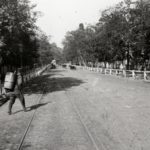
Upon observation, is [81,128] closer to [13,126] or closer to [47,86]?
[13,126]

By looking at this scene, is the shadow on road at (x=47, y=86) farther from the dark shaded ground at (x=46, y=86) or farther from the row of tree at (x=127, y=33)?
the row of tree at (x=127, y=33)

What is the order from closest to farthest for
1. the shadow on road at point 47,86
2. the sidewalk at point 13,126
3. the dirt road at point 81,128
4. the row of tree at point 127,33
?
the dirt road at point 81,128, the sidewalk at point 13,126, the shadow on road at point 47,86, the row of tree at point 127,33

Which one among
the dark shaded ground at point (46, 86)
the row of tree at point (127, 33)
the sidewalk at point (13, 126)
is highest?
the row of tree at point (127, 33)

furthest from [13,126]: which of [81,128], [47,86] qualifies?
[47,86]

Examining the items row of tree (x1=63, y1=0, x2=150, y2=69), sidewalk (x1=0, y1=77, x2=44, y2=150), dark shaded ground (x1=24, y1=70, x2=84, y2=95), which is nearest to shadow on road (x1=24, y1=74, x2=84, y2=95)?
dark shaded ground (x1=24, y1=70, x2=84, y2=95)

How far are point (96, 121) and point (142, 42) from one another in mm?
29409

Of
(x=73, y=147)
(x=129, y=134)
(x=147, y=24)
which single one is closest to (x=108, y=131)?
(x=129, y=134)

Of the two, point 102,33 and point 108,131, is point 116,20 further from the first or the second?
point 108,131

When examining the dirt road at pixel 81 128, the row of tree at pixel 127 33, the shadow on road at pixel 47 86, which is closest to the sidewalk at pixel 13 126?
the dirt road at pixel 81 128

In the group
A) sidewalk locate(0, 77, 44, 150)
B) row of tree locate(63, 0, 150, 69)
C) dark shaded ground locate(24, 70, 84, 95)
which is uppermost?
row of tree locate(63, 0, 150, 69)

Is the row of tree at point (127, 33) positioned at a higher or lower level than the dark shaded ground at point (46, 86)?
higher

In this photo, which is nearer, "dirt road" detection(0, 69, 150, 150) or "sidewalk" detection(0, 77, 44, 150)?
"dirt road" detection(0, 69, 150, 150)

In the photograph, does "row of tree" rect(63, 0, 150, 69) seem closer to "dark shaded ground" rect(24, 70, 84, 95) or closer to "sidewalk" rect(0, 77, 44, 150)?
"dark shaded ground" rect(24, 70, 84, 95)

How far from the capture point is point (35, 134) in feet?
26.7
